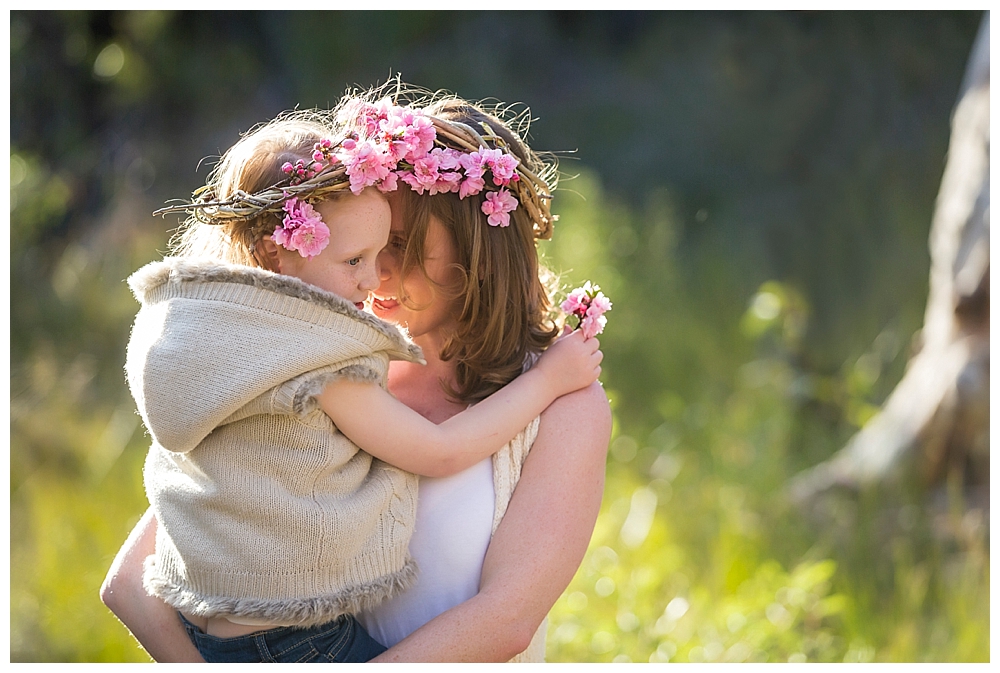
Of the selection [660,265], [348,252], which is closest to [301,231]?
[348,252]

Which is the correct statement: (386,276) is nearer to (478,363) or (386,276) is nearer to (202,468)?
(478,363)

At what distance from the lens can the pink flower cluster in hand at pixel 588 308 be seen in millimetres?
1734

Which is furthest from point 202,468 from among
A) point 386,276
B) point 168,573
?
point 386,276

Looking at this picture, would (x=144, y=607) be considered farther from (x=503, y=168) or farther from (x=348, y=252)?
(x=503, y=168)

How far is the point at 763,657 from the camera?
2.83 metres

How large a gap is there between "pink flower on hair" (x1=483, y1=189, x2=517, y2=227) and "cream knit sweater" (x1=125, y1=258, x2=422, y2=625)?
0.97 feet

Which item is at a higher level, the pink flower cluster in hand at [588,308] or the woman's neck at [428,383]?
the pink flower cluster in hand at [588,308]

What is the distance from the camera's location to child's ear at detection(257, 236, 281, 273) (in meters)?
1.58

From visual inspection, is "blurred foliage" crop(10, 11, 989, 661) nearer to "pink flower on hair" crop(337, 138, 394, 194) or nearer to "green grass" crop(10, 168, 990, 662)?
"green grass" crop(10, 168, 990, 662)

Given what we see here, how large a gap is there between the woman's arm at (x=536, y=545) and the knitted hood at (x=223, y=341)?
343 mm

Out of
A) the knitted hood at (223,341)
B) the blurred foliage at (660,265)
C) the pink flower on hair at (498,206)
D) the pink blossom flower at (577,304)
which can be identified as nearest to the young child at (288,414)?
the knitted hood at (223,341)

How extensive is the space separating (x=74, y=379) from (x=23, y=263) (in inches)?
42.3

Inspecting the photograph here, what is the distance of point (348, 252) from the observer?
154 centimetres

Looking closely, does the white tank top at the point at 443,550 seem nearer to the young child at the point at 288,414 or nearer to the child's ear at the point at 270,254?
the young child at the point at 288,414
